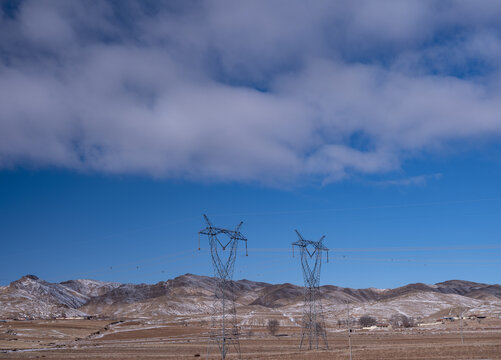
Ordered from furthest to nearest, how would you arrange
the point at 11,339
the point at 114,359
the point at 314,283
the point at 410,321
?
the point at 410,321
the point at 11,339
the point at 314,283
the point at 114,359

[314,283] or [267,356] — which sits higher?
[314,283]

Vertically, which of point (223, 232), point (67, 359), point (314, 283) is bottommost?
point (67, 359)

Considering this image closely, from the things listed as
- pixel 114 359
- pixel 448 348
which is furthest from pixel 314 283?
pixel 114 359

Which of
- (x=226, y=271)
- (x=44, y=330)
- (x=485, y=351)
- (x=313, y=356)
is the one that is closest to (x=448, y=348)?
(x=485, y=351)

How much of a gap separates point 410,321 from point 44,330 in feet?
461

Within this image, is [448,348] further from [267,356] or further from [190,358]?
[190,358]

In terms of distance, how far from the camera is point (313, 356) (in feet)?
240

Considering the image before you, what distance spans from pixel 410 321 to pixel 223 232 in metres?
139

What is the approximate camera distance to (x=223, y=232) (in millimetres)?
70625

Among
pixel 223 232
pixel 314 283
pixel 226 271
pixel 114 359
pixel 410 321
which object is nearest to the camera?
pixel 226 271

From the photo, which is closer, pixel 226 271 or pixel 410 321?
pixel 226 271

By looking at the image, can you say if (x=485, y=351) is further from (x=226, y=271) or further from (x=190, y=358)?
(x=190, y=358)

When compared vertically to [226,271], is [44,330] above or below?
below

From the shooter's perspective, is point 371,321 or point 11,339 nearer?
point 11,339
